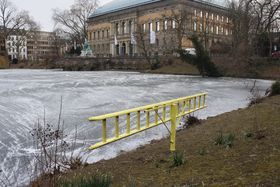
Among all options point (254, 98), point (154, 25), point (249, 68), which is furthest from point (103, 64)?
point (254, 98)

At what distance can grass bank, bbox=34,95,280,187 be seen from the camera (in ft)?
15.5

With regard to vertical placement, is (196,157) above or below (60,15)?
below

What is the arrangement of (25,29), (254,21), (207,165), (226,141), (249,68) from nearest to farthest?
(207,165)
(226,141)
(249,68)
(254,21)
(25,29)

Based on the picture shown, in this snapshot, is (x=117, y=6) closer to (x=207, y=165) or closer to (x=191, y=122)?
(x=191, y=122)

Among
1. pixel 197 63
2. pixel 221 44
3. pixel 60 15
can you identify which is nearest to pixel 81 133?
pixel 197 63

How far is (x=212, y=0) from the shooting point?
298 ft

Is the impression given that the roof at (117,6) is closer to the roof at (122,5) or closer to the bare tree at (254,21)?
the roof at (122,5)

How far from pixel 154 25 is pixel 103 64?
20966mm

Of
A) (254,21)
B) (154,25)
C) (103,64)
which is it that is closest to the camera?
(254,21)

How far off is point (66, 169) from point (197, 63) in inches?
1623

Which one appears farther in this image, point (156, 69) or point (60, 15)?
point (60, 15)

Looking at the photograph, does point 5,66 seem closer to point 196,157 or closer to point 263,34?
point 263,34

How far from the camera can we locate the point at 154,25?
90000 millimetres

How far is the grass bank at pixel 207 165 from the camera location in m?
4.72
